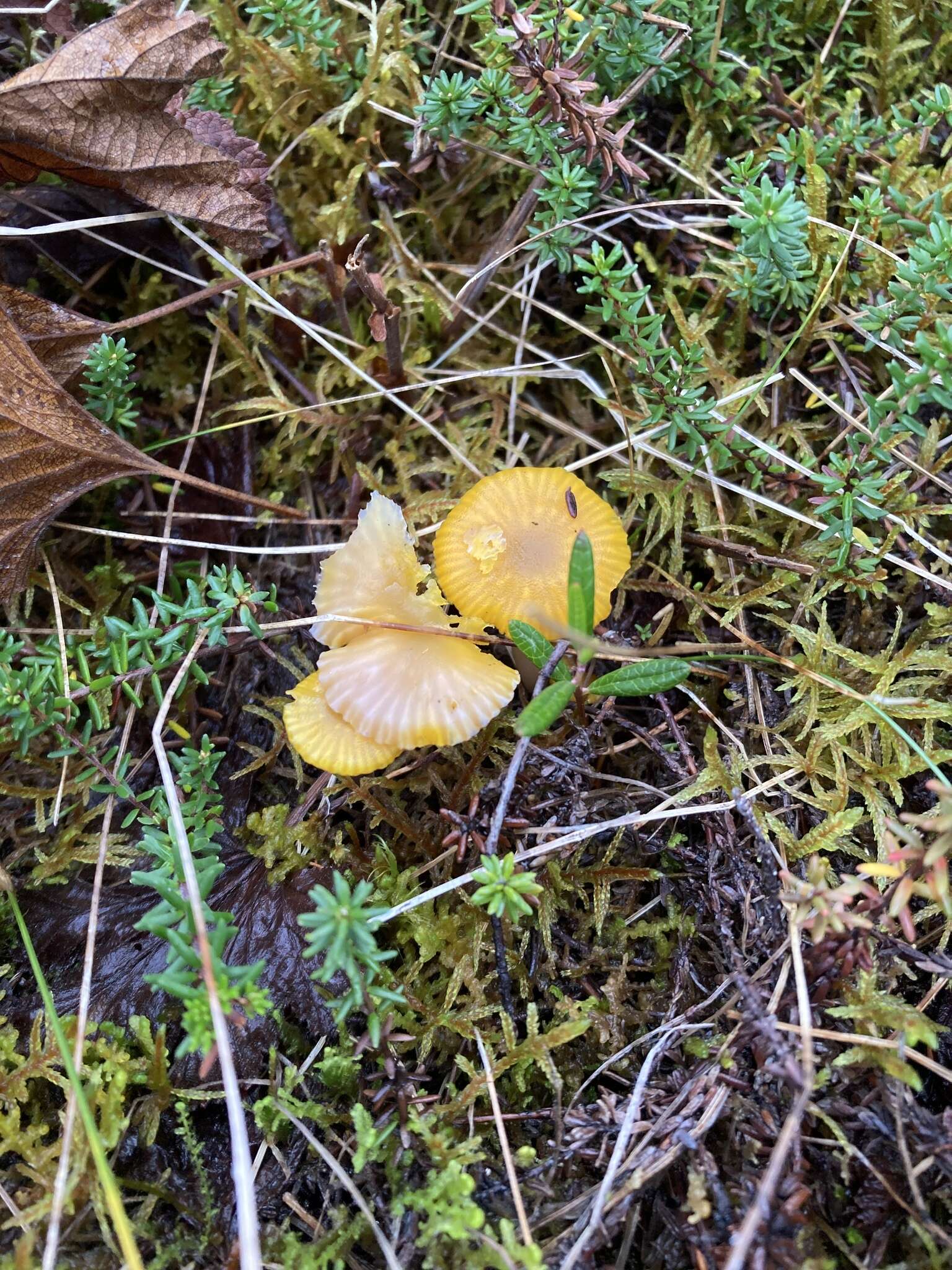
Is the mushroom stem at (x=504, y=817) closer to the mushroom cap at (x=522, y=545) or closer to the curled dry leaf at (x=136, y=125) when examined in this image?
the mushroom cap at (x=522, y=545)

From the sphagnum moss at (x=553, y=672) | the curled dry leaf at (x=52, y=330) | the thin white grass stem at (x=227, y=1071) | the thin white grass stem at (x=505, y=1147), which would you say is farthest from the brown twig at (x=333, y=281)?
the thin white grass stem at (x=505, y=1147)

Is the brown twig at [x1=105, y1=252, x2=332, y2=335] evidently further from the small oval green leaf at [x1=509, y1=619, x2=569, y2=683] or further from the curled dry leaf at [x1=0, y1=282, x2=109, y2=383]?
the small oval green leaf at [x1=509, y1=619, x2=569, y2=683]

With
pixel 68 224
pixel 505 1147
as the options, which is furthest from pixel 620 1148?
pixel 68 224

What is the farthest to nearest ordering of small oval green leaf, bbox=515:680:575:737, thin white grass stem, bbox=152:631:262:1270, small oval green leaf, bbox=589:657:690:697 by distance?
small oval green leaf, bbox=589:657:690:697
small oval green leaf, bbox=515:680:575:737
thin white grass stem, bbox=152:631:262:1270

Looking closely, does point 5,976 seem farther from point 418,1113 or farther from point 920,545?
point 920,545

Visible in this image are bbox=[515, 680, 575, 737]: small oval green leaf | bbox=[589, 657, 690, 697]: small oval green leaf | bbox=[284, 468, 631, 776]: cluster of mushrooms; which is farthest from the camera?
bbox=[284, 468, 631, 776]: cluster of mushrooms

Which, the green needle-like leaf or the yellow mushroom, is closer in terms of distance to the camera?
the green needle-like leaf

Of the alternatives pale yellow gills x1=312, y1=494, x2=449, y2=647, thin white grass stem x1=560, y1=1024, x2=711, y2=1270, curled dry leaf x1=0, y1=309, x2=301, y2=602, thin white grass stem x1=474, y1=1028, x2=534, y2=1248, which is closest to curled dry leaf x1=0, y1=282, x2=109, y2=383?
curled dry leaf x1=0, y1=309, x2=301, y2=602
